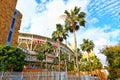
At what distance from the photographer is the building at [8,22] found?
3544 centimetres

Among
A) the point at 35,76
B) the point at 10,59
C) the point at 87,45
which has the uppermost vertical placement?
the point at 87,45

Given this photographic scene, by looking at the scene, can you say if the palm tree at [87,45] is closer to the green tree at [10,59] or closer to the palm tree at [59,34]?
the palm tree at [59,34]

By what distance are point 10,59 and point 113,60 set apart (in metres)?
20.2

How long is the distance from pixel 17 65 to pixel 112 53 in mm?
19203

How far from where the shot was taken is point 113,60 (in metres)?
32.8

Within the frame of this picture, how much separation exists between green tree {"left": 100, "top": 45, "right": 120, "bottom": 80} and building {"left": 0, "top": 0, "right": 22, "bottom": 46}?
22.3 meters

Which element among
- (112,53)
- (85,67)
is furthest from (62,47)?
(112,53)

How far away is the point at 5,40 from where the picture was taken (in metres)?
36.4

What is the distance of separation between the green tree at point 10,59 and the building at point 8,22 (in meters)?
8.66

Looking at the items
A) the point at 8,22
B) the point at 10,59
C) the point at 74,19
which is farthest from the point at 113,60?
the point at 8,22

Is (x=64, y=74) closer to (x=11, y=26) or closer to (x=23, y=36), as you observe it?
(x=11, y=26)

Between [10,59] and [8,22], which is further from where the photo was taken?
[8,22]

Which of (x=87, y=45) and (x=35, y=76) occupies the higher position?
(x=87, y=45)

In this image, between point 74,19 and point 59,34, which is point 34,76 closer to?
point 74,19
